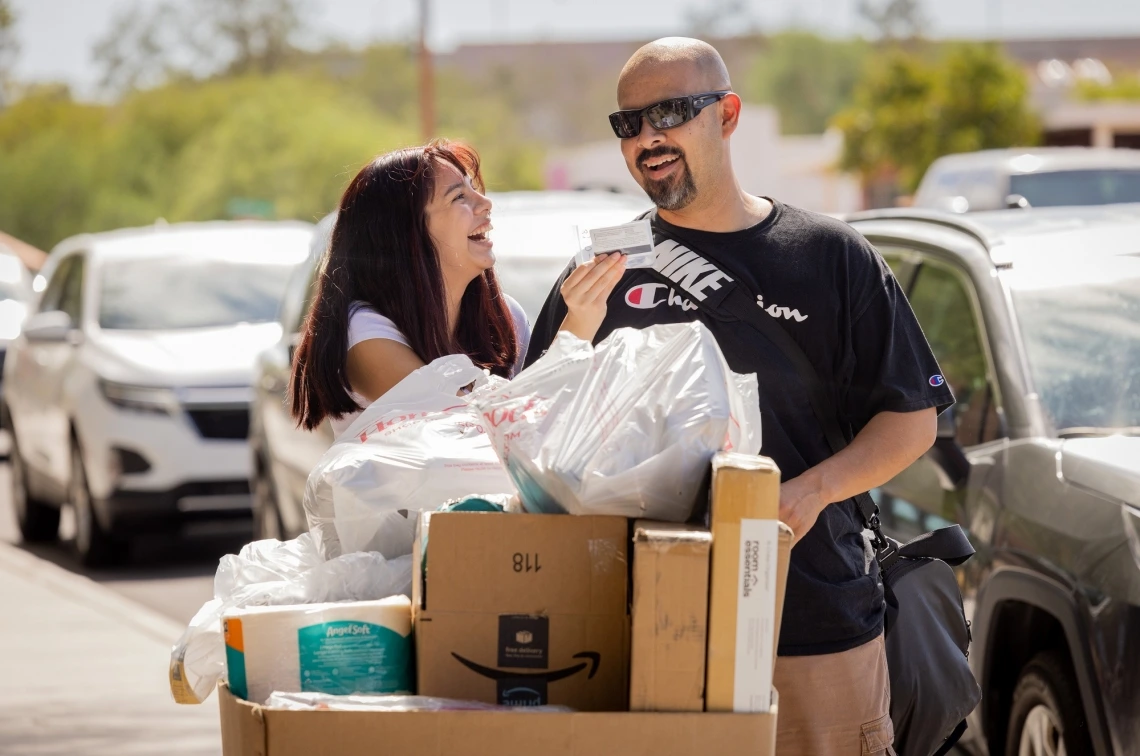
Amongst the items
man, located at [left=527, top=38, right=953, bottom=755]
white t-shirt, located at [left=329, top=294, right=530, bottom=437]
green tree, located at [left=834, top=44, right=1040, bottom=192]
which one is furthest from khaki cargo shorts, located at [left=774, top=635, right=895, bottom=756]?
green tree, located at [left=834, top=44, right=1040, bottom=192]

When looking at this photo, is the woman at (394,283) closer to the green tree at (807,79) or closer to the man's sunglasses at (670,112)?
the man's sunglasses at (670,112)

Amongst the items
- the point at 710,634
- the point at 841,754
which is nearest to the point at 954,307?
the point at 841,754

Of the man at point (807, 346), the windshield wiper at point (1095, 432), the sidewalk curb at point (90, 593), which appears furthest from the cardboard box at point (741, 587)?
the sidewalk curb at point (90, 593)

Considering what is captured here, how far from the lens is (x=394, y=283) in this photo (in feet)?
11.6

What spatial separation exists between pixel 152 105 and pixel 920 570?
57766mm

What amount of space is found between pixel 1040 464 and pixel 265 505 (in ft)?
15.7

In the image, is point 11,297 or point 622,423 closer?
point 622,423

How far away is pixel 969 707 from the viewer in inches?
131

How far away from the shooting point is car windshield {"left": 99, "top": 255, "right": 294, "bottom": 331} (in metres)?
10.0

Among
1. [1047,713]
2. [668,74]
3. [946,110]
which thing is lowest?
[1047,713]

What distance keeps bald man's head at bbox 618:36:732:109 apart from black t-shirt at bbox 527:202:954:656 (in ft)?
1.06

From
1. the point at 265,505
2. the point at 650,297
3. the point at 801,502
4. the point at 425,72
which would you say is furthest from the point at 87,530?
the point at 425,72

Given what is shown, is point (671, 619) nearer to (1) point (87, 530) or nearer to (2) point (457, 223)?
(2) point (457, 223)

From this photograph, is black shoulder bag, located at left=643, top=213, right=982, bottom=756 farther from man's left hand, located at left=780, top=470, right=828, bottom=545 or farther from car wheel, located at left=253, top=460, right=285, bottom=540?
car wheel, located at left=253, top=460, right=285, bottom=540
